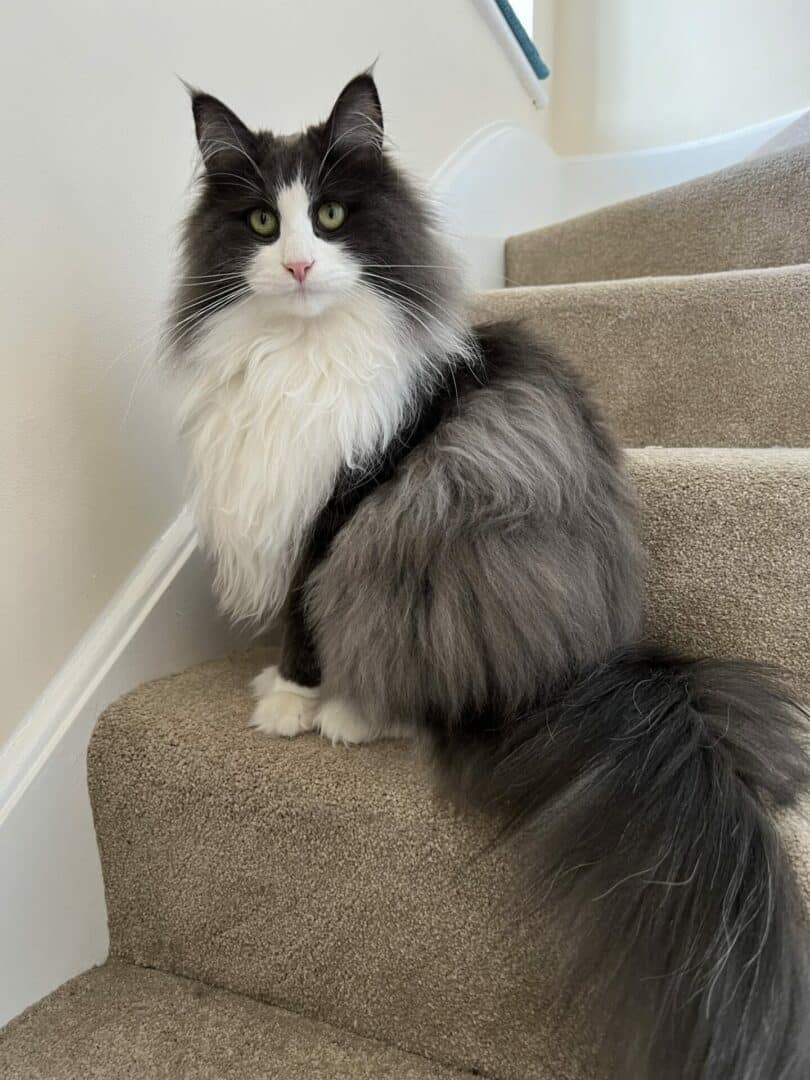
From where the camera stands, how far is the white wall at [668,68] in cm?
251

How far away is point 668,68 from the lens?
8.92 feet

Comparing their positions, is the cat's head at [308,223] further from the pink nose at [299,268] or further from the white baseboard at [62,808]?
the white baseboard at [62,808]

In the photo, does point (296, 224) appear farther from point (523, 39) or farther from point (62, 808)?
point (523, 39)

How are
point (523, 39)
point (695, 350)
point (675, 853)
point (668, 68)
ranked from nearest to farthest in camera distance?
1. point (675, 853)
2. point (695, 350)
3. point (523, 39)
4. point (668, 68)

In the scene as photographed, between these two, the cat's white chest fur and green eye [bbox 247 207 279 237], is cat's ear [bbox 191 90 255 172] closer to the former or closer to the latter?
green eye [bbox 247 207 279 237]

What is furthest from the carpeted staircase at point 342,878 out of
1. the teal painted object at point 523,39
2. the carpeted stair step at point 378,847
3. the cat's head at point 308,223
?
the teal painted object at point 523,39

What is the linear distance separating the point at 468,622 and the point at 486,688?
0.07 m

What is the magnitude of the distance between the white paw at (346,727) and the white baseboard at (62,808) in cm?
33

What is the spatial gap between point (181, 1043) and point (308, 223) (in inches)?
36.5

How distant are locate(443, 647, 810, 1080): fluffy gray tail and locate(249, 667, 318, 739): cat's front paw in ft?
0.83

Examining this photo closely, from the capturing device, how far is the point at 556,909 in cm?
67

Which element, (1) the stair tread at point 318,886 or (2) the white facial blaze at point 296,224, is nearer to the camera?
(1) the stair tread at point 318,886

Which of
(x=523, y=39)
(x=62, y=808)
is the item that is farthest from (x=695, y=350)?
(x=523, y=39)

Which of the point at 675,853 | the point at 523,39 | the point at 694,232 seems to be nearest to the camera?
the point at 675,853
